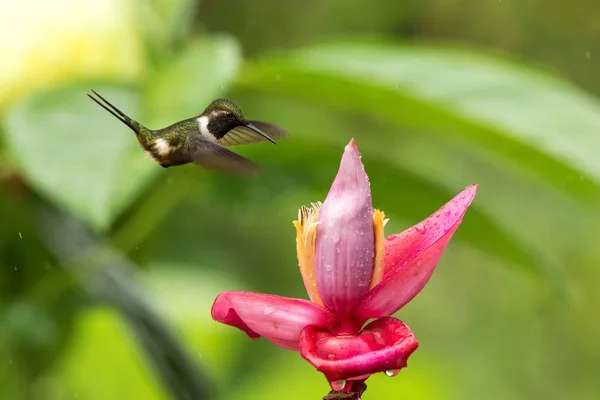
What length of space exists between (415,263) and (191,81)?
25 cm

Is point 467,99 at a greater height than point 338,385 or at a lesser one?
greater

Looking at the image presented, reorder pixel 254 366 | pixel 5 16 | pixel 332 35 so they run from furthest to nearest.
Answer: pixel 332 35 → pixel 254 366 → pixel 5 16

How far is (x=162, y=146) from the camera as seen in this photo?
0.66 feet

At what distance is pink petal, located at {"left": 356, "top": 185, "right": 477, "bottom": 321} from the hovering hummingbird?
31 millimetres

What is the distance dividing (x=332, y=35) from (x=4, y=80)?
667mm

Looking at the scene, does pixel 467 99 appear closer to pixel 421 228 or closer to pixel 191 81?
pixel 191 81

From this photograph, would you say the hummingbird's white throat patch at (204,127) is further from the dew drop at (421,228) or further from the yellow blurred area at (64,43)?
the yellow blurred area at (64,43)

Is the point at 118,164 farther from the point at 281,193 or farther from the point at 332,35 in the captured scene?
the point at 332,35

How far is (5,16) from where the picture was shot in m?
0.44

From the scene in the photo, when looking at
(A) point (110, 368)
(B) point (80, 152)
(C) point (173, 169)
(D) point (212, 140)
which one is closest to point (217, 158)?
(D) point (212, 140)

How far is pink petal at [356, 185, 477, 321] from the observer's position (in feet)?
0.56

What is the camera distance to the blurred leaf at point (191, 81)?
37 cm

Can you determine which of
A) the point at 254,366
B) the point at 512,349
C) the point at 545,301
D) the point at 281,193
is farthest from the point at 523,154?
the point at 512,349

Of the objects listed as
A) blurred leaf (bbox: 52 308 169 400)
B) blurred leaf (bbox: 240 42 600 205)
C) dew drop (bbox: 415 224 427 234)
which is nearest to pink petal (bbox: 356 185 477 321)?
dew drop (bbox: 415 224 427 234)
